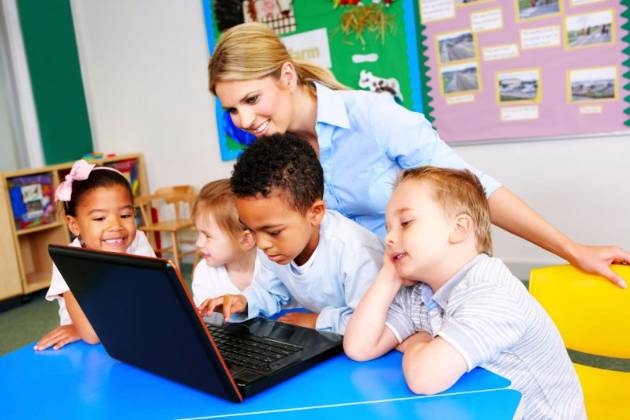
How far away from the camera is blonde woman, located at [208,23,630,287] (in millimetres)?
1457

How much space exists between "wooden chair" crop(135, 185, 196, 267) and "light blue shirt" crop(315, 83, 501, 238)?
2.89m

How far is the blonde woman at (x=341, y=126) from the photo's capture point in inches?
57.4

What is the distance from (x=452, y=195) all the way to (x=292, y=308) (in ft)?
1.83

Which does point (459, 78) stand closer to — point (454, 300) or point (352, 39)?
point (352, 39)

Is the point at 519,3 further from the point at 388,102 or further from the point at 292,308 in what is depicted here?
the point at 292,308

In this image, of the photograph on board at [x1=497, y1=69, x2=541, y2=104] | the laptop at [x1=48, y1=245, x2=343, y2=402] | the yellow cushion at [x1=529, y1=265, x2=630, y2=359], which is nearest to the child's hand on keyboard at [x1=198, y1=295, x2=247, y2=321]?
the laptop at [x1=48, y1=245, x2=343, y2=402]

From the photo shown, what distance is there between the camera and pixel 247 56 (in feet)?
4.80

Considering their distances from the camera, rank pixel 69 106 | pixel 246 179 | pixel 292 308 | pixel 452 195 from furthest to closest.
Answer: pixel 69 106
pixel 292 308
pixel 246 179
pixel 452 195

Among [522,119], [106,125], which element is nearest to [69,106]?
[106,125]

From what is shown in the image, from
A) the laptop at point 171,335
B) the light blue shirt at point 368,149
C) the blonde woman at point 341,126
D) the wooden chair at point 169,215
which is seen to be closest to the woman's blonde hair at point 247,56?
the blonde woman at point 341,126

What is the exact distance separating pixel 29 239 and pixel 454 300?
14.3 ft

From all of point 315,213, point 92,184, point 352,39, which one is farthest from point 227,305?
point 352,39

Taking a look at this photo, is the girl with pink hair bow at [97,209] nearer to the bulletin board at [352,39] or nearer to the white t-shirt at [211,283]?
the white t-shirt at [211,283]

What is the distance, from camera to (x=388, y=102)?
5.09 ft
